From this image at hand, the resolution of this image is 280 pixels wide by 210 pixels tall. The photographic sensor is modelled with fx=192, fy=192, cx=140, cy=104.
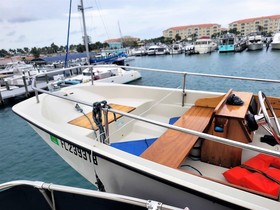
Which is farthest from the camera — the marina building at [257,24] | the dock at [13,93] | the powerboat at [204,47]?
the marina building at [257,24]

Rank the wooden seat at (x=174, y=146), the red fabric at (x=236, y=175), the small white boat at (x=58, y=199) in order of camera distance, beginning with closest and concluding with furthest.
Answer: the small white boat at (x=58, y=199) → the red fabric at (x=236, y=175) → the wooden seat at (x=174, y=146)

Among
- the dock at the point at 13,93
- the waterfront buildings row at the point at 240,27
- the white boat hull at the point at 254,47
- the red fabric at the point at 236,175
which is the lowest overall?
the dock at the point at 13,93

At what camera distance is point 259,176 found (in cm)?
174

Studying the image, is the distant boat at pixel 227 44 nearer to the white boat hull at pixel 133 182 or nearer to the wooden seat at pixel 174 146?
the wooden seat at pixel 174 146

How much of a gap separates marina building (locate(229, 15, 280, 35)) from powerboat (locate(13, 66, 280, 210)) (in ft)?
346

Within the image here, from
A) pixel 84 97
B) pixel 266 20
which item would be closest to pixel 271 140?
pixel 84 97

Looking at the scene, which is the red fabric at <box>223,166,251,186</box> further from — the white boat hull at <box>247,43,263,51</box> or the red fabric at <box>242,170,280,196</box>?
the white boat hull at <box>247,43,263,51</box>

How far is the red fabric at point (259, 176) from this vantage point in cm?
160

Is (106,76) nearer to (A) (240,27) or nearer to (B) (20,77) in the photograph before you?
(B) (20,77)

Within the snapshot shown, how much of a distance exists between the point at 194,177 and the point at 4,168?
5452mm

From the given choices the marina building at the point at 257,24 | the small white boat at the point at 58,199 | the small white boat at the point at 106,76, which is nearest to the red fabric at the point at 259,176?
Answer: the small white boat at the point at 58,199

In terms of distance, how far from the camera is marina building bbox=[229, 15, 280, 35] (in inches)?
3562

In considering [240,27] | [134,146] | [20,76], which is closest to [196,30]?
[240,27]

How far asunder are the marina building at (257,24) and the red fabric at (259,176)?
106m
